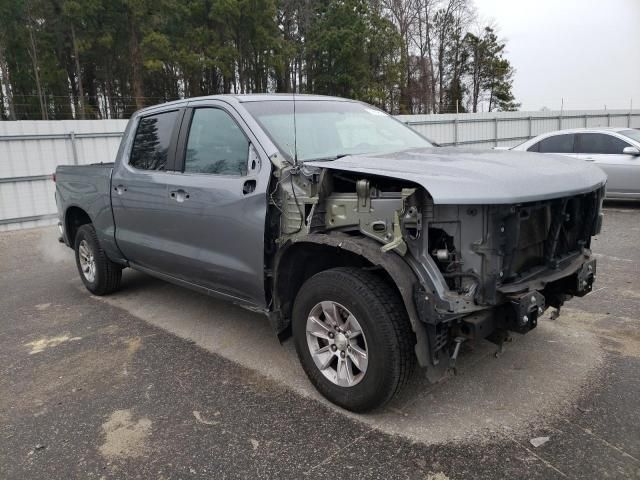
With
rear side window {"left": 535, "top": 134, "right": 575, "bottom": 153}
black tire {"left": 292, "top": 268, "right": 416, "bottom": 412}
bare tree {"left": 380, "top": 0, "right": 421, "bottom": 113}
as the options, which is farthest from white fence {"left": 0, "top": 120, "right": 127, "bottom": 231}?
bare tree {"left": 380, "top": 0, "right": 421, "bottom": 113}

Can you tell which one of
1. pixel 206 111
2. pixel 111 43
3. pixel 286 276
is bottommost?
pixel 286 276

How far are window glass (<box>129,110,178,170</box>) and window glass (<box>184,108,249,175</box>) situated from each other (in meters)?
0.36

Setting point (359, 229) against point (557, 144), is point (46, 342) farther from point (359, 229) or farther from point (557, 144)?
point (557, 144)

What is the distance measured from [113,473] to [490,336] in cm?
222

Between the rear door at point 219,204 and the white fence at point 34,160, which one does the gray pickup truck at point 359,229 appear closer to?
the rear door at point 219,204

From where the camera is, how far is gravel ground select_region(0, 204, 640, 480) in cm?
276

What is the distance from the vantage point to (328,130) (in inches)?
159

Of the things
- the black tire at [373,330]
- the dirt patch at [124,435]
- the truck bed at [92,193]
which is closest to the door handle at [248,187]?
the black tire at [373,330]

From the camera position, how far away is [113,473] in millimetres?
2773

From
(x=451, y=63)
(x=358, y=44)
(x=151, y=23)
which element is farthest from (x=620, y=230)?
(x=451, y=63)

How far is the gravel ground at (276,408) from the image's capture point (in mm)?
2762

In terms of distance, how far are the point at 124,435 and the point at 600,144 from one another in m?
9.55

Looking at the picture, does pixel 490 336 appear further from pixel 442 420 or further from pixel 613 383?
pixel 613 383

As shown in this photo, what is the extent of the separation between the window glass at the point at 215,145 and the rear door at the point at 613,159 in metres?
7.81
